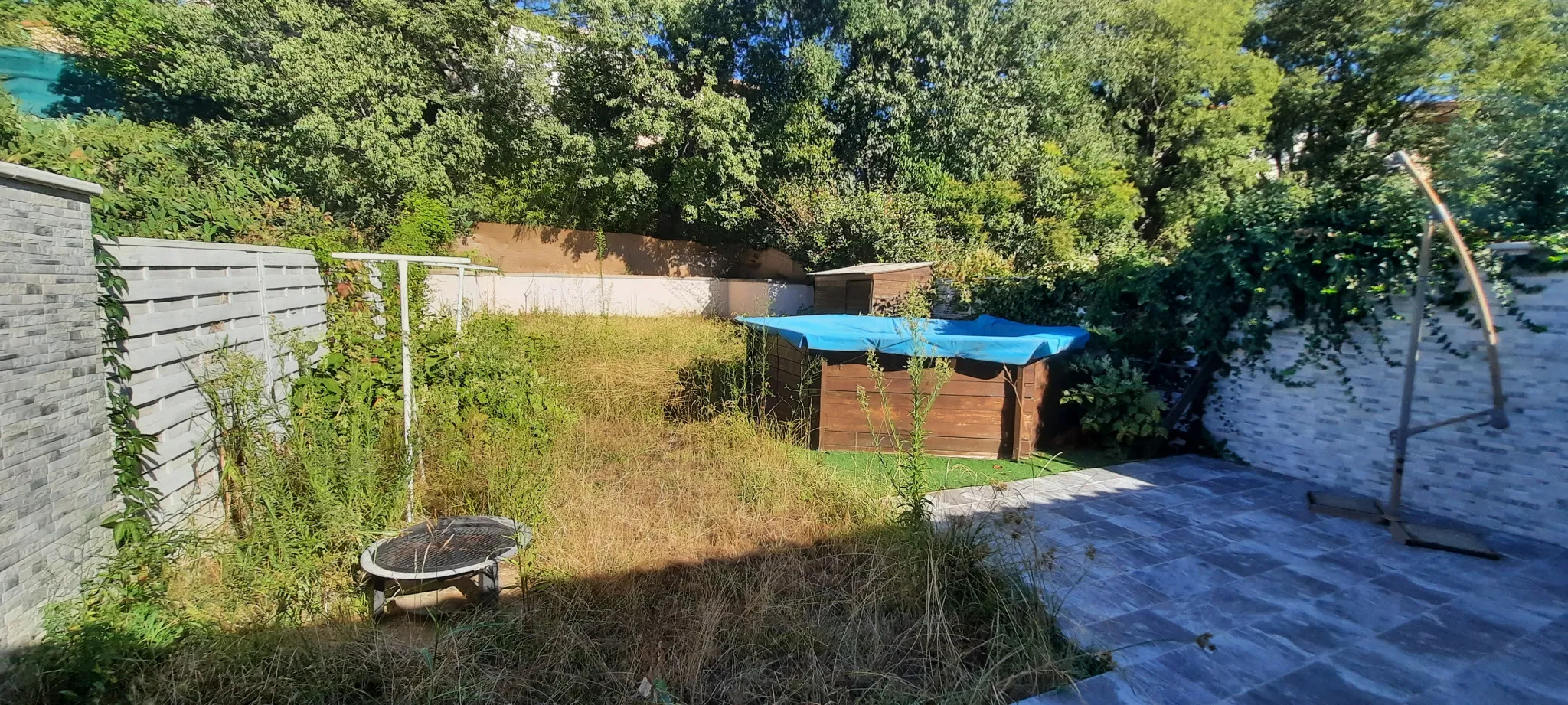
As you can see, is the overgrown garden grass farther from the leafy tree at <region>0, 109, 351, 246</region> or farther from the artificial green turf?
the leafy tree at <region>0, 109, 351, 246</region>

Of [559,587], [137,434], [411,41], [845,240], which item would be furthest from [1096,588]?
[411,41]

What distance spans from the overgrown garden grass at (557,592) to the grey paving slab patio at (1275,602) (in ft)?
1.37

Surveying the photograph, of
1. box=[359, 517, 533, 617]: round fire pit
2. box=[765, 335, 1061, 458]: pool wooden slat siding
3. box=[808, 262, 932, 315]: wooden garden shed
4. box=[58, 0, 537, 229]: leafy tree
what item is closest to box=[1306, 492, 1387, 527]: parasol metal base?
box=[765, 335, 1061, 458]: pool wooden slat siding

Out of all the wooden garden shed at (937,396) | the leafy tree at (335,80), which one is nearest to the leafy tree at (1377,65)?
the wooden garden shed at (937,396)

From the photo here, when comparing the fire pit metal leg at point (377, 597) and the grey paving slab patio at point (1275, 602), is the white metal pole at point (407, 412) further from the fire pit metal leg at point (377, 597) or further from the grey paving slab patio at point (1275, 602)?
the grey paving slab patio at point (1275, 602)

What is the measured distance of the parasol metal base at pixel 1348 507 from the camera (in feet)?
13.6

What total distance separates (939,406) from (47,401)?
5.14m

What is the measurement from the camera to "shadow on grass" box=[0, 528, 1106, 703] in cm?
217

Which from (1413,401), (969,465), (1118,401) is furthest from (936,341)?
(1413,401)

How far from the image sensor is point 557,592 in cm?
282

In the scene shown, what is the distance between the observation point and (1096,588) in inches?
125

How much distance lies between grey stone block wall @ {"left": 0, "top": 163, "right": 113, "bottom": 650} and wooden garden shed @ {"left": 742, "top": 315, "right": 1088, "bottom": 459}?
4.05m

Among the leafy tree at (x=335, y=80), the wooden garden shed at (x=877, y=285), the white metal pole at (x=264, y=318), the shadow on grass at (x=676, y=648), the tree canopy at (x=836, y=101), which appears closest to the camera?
the shadow on grass at (x=676, y=648)

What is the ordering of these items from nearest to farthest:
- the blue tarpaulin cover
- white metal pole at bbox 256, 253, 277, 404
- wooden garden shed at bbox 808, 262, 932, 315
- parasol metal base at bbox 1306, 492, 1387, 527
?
1. white metal pole at bbox 256, 253, 277, 404
2. parasol metal base at bbox 1306, 492, 1387, 527
3. the blue tarpaulin cover
4. wooden garden shed at bbox 808, 262, 932, 315
